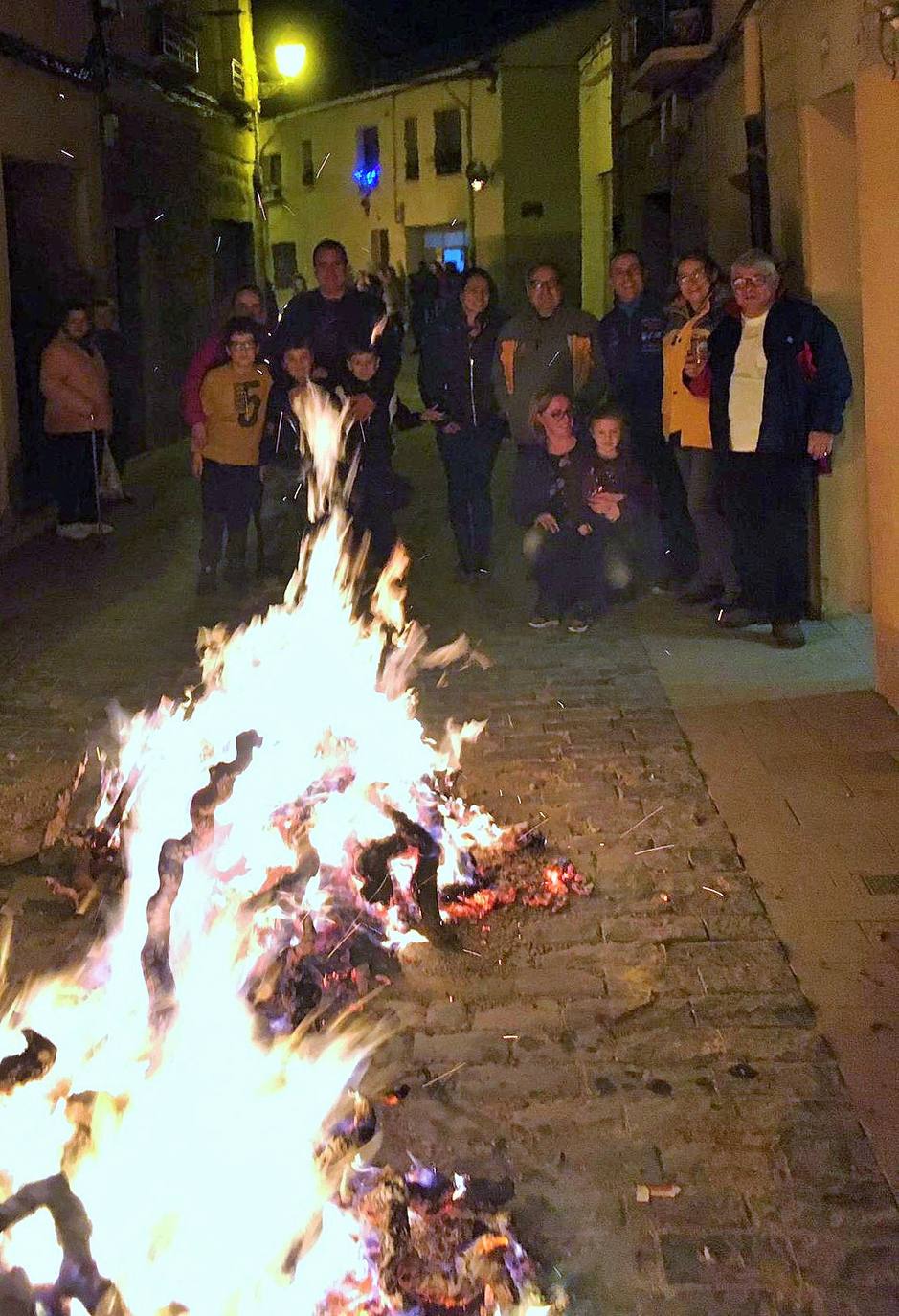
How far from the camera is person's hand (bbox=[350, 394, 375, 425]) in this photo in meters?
9.71

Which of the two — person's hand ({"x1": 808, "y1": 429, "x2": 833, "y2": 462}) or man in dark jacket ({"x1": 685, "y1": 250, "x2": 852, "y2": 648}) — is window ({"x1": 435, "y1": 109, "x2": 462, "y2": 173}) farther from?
person's hand ({"x1": 808, "y1": 429, "x2": 833, "y2": 462})

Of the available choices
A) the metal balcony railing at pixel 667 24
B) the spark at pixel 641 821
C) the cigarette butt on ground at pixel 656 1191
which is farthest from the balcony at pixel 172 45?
the cigarette butt on ground at pixel 656 1191

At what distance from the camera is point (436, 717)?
7262 mm

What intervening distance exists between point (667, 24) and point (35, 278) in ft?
A: 21.4

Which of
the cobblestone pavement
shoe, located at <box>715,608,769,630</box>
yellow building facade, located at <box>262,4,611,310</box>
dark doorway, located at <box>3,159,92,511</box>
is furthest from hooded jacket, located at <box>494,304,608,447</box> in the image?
yellow building facade, located at <box>262,4,611,310</box>

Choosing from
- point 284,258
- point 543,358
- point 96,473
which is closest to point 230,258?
point 96,473

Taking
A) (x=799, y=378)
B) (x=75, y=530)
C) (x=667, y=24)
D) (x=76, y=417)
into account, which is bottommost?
(x=75, y=530)

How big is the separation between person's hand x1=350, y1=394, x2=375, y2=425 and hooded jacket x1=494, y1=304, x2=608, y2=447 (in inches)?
37.1

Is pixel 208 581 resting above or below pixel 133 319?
below

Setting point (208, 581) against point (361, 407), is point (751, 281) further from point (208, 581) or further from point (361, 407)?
point (208, 581)

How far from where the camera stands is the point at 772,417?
7953 millimetres

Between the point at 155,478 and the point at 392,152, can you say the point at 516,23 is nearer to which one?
the point at 392,152

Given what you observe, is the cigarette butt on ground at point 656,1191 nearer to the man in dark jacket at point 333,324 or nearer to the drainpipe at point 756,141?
the man in dark jacket at point 333,324

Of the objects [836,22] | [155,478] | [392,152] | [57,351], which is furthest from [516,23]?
[836,22]
